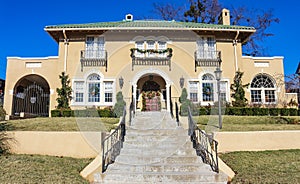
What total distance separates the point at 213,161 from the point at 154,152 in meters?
1.57

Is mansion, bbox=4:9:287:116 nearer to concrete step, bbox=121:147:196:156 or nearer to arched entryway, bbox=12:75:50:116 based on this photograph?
arched entryway, bbox=12:75:50:116

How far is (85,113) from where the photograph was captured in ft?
40.0

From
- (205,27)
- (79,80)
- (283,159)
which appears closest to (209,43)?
(205,27)

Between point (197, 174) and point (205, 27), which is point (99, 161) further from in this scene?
point (205, 27)

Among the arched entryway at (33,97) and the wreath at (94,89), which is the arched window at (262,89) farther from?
the arched entryway at (33,97)

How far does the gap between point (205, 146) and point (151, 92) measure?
9.46 metres

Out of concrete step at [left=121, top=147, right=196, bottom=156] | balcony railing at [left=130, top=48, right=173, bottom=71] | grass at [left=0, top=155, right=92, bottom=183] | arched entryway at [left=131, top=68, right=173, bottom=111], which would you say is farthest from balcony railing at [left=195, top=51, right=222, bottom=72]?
grass at [left=0, top=155, right=92, bottom=183]

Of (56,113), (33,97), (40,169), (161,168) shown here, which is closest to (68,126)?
(40,169)

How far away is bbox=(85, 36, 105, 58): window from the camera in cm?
1623

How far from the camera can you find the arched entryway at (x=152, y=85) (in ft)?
51.3

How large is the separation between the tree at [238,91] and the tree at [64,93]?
10033mm

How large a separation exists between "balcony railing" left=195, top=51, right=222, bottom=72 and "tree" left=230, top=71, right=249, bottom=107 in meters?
1.47

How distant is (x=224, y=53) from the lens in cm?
1678

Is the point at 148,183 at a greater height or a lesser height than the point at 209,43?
lesser
